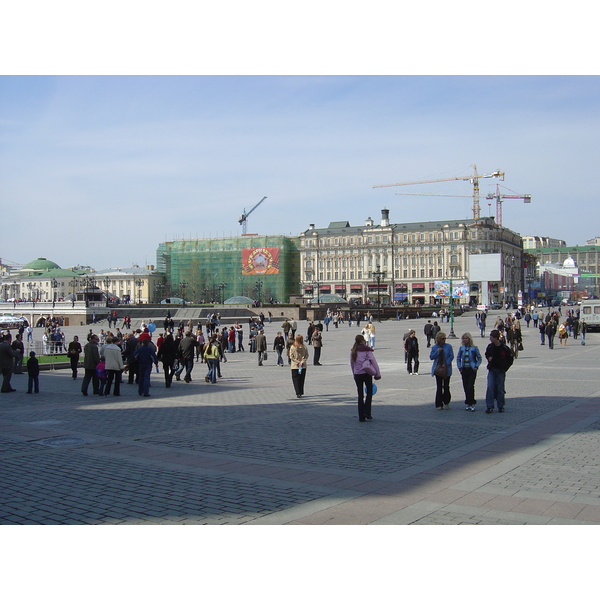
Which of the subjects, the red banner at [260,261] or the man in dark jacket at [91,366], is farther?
the red banner at [260,261]

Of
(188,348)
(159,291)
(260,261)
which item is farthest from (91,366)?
(159,291)

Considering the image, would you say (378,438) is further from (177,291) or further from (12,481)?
(177,291)

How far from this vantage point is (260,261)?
126 metres

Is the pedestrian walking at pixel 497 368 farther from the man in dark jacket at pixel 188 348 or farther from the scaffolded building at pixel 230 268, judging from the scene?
the scaffolded building at pixel 230 268

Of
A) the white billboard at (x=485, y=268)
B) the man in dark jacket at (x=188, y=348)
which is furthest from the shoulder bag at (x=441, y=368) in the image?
the white billboard at (x=485, y=268)

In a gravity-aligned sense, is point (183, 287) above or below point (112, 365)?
above

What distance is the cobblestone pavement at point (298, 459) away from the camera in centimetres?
658

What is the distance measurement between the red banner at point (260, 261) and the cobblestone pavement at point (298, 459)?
10934cm

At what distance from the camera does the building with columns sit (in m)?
122

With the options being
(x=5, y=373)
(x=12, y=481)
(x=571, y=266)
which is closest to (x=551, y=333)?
(x=5, y=373)

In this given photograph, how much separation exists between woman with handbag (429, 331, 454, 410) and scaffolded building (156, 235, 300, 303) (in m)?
110

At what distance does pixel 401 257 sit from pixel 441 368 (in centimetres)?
11785

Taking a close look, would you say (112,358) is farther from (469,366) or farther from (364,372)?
(469,366)

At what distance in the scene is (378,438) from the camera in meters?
10.4
